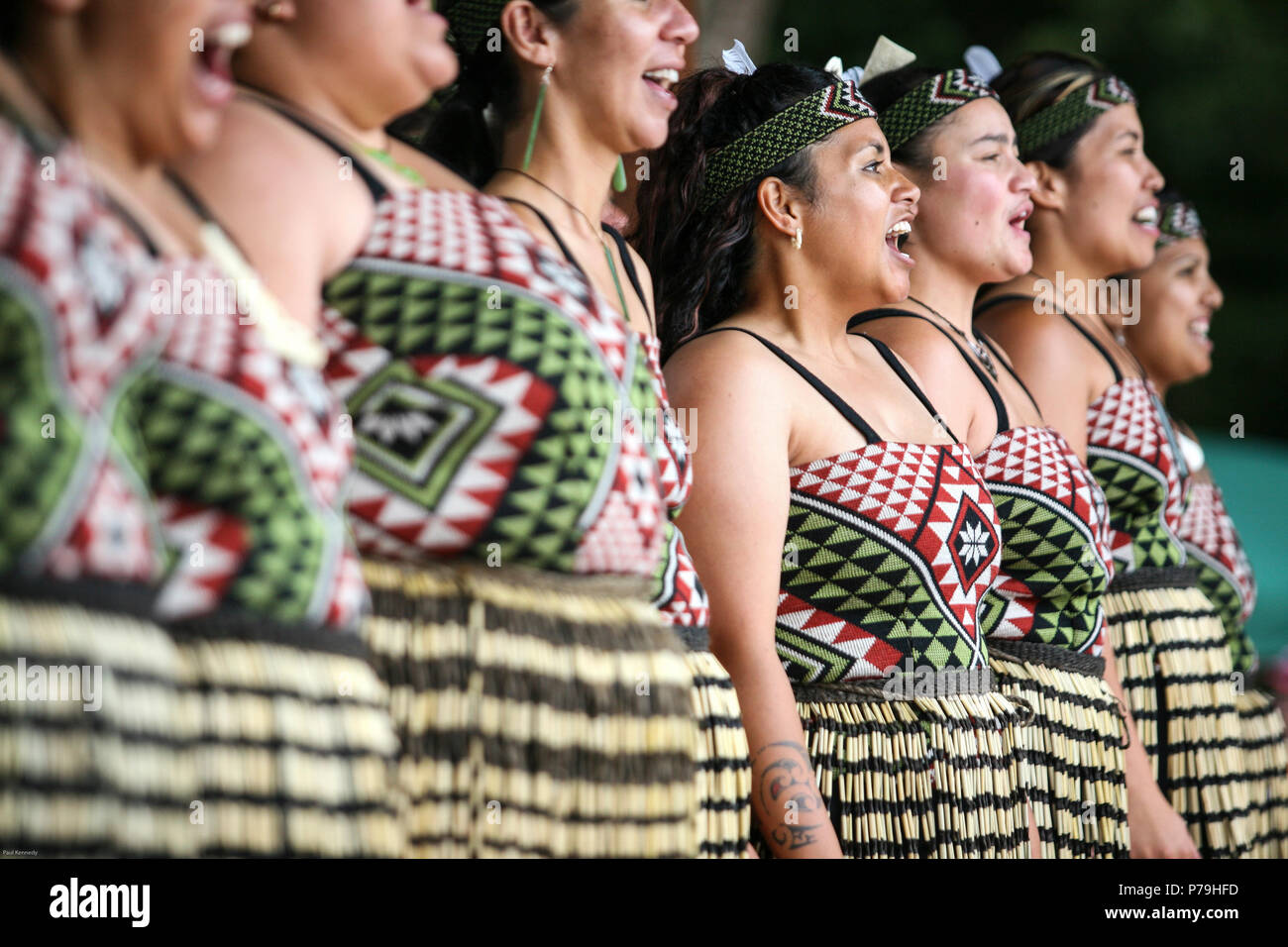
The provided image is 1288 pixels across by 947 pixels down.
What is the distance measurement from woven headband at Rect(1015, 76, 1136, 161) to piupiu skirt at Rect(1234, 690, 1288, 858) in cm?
127

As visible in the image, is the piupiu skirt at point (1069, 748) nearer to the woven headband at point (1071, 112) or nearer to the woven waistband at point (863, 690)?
the woven waistband at point (863, 690)

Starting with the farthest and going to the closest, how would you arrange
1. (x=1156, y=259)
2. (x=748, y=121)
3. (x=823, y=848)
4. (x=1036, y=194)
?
(x=1156, y=259) → (x=1036, y=194) → (x=748, y=121) → (x=823, y=848)

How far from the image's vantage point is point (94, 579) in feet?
3.47

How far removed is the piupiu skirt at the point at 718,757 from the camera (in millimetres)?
1762

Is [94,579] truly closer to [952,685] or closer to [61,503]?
[61,503]

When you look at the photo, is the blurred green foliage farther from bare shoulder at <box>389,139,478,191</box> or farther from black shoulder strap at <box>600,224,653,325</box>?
bare shoulder at <box>389,139,478,191</box>

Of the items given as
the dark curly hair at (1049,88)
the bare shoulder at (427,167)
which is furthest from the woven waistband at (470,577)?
the dark curly hair at (1049,88)

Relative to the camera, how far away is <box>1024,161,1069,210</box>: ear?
126 inches

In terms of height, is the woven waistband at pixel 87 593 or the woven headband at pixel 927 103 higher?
the woven headband at pixel 927 103

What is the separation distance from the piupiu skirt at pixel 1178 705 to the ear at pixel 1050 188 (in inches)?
32.5

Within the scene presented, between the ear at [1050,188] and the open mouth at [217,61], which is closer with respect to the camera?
the open mouth at [217,61]

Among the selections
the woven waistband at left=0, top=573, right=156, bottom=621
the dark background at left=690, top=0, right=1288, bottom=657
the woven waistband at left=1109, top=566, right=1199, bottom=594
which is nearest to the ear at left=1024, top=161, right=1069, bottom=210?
the woven waistband at left=1109, top=566, right=1199, bottom=594
